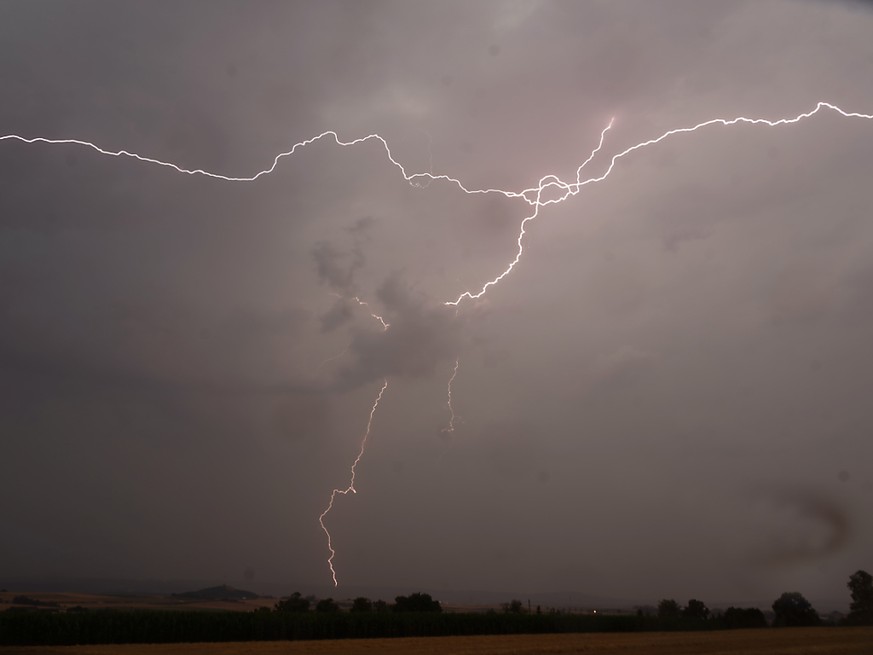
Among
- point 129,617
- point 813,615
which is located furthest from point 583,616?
point 129,617

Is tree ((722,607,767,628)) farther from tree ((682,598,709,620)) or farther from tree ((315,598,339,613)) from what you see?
tree ((315,598,339,613))

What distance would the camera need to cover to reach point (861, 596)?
6366 centimetres

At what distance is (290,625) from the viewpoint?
1367 inches

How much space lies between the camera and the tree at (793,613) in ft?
186

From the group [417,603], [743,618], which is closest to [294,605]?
[417,603]

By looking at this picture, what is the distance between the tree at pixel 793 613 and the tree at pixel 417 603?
91.5ft

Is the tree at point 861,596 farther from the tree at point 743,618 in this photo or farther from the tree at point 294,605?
the tree at point 294,605

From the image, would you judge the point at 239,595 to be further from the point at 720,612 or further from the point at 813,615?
the point at 813,615

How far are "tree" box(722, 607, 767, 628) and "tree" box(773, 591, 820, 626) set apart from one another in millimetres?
2144

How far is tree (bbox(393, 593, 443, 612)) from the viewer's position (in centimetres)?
4612

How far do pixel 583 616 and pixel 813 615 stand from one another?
21.0 meters

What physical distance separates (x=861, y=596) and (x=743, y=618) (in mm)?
16204

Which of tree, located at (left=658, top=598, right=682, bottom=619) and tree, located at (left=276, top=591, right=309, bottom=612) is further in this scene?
tree, located at (left=658, top=598, right=682, bottom=619)

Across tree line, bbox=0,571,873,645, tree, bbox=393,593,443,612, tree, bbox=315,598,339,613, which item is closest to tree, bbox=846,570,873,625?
tree line, bbox=0,571,873,645
